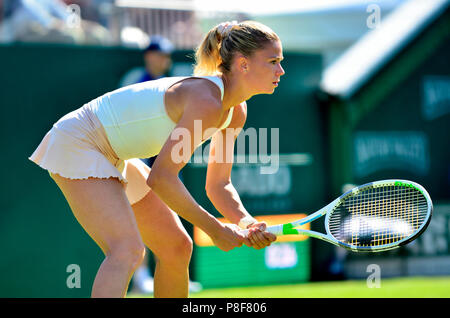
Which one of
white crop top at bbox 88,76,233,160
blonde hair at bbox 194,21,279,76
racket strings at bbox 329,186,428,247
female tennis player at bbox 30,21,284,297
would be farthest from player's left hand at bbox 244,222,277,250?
blonde hair at bbox 194,21,279,76

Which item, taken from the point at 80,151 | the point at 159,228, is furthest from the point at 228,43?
the point at 159,228

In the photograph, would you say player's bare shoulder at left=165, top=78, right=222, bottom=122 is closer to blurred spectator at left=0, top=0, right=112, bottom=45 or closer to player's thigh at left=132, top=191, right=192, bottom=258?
player's thigh at left=132, top=191, right=192, bottom=258

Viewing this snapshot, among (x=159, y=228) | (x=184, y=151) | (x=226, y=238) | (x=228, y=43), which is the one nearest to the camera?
(x=184, y=151)

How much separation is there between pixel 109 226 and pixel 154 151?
15.4 inches

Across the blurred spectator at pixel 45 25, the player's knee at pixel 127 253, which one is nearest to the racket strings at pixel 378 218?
the player's knee at pixel 127 253

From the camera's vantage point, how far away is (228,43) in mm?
2814

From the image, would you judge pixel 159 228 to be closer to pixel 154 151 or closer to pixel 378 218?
pixel 154 151

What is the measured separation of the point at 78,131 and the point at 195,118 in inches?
20.5

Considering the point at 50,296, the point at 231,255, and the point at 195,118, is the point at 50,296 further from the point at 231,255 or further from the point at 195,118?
the point at 195,118

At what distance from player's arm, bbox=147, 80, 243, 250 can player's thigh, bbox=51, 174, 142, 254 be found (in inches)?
6.9

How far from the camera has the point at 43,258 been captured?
4.92 m

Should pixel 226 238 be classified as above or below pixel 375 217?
below

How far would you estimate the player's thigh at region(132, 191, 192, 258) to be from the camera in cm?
297
